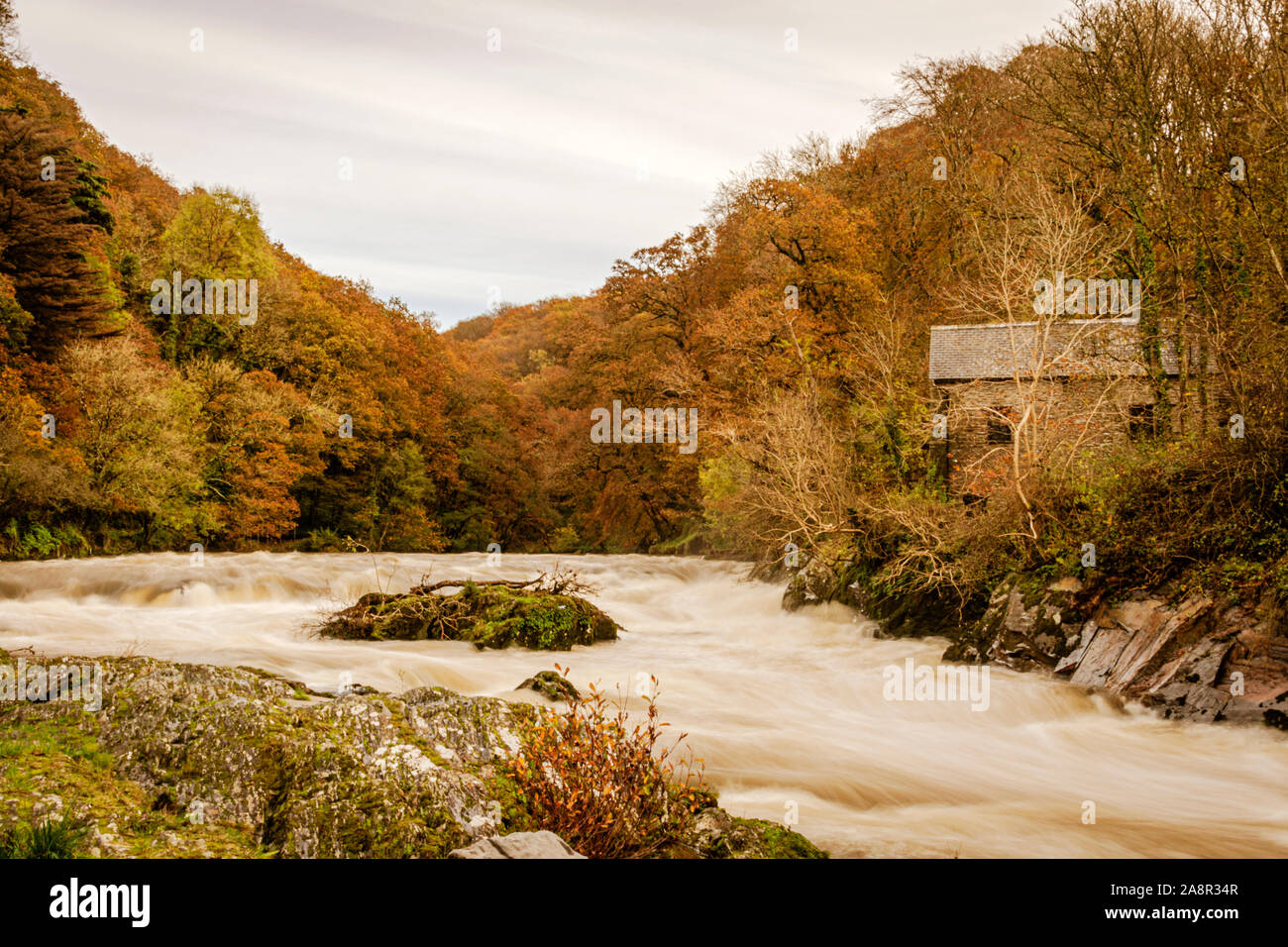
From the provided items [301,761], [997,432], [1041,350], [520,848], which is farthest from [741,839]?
[997,432]

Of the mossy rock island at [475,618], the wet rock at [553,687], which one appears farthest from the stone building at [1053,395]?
the wet rock at [553,687]

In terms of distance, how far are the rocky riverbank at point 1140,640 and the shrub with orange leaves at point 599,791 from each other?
902 centimetres

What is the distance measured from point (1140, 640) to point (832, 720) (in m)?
4.76

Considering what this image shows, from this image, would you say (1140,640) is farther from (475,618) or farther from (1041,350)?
(475,618)

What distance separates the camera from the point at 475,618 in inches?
555

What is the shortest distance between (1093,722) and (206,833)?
11094mm

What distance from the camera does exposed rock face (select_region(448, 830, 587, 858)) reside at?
363 centimetres

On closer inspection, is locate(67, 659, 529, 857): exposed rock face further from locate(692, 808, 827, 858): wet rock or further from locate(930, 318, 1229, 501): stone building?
locate(930, 318, 1229, 501): stone building

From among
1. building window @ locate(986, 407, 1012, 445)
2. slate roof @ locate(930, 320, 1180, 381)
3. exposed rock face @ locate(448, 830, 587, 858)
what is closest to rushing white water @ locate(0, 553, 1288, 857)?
A: exposed rock face @ locate(448, 830, 587, 858)

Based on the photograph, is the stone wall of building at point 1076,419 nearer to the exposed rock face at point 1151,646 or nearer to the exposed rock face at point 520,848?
the exposed rock face at point 1151,646

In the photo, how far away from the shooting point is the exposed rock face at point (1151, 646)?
10.5 metres

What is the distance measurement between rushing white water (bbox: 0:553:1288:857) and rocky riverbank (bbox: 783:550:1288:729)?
427 mm
